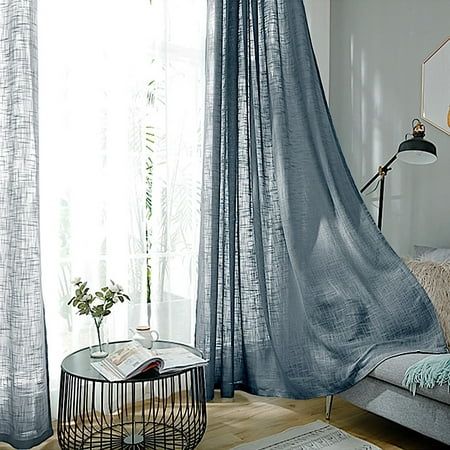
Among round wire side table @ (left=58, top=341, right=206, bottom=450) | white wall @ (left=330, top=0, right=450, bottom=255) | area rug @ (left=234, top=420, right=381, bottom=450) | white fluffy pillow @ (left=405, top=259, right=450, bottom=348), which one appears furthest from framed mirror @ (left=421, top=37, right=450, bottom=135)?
round wire side table @ (left=58, top=341, right=206, bottom=450)

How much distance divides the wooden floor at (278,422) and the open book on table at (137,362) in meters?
0.47

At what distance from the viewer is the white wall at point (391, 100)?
149 inches

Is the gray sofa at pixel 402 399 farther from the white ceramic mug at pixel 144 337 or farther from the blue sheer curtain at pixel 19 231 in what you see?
the blue sheer curtain at pixel 19 231

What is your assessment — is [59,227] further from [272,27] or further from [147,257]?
[272,27]

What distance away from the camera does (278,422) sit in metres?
3.21

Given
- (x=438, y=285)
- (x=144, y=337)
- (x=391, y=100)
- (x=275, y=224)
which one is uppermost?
(x=391, y=100)

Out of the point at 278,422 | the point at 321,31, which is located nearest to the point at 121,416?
the point at 278,422

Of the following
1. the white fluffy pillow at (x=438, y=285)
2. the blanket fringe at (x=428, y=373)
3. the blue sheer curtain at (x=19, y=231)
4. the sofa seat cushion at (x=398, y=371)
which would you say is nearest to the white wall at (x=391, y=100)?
the white fluffy pillow at (x=438, y=285)

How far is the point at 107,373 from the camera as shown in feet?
8.39

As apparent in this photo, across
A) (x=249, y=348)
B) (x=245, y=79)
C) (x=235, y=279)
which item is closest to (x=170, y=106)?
(x=245, y=79)

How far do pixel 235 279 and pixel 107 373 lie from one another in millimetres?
1101

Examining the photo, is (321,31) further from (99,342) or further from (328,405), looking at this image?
(99,342)

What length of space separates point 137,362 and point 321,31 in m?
2.54

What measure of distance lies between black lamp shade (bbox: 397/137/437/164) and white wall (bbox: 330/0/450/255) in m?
0.38
